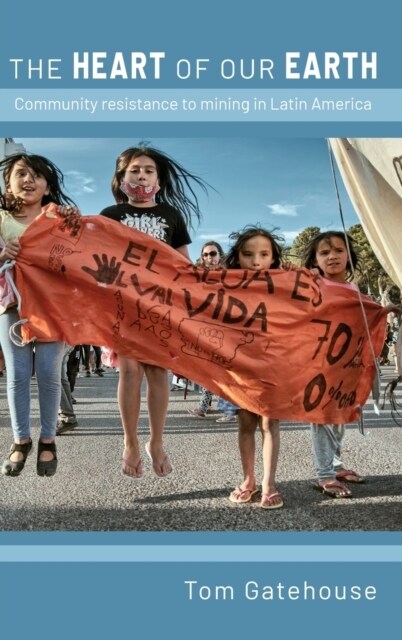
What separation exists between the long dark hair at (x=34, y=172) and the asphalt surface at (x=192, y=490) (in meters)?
1.98

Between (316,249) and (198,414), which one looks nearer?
(316,249)

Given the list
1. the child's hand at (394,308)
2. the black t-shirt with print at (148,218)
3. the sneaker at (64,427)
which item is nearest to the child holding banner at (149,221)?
the black t-shirt with print at (148,218)

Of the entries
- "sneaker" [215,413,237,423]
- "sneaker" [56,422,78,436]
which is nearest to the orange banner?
"sneaker" [56,422,78,436]

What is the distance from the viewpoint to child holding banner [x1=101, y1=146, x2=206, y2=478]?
422 cm

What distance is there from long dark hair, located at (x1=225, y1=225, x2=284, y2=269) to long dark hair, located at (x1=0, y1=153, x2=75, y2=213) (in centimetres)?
110

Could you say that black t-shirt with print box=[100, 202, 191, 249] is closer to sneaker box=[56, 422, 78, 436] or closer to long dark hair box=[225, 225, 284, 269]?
long dark hair box=[225, 225, 284, 269]

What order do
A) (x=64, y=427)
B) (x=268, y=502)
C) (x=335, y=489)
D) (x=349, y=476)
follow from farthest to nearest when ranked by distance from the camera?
(x=64, y=427) → (x=349, y=476) → (x=335, y=489) → (x=268, y=502)

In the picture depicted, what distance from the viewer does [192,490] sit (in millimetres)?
4871

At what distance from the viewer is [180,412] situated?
30.6 feet

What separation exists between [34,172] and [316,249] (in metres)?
2.01

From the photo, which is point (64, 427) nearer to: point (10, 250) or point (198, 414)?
point (198, 414)

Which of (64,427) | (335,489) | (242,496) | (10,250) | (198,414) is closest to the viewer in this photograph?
(10,250)

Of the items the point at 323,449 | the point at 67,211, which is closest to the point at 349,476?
the point at 323,449

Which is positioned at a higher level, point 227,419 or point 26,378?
point 26,378
